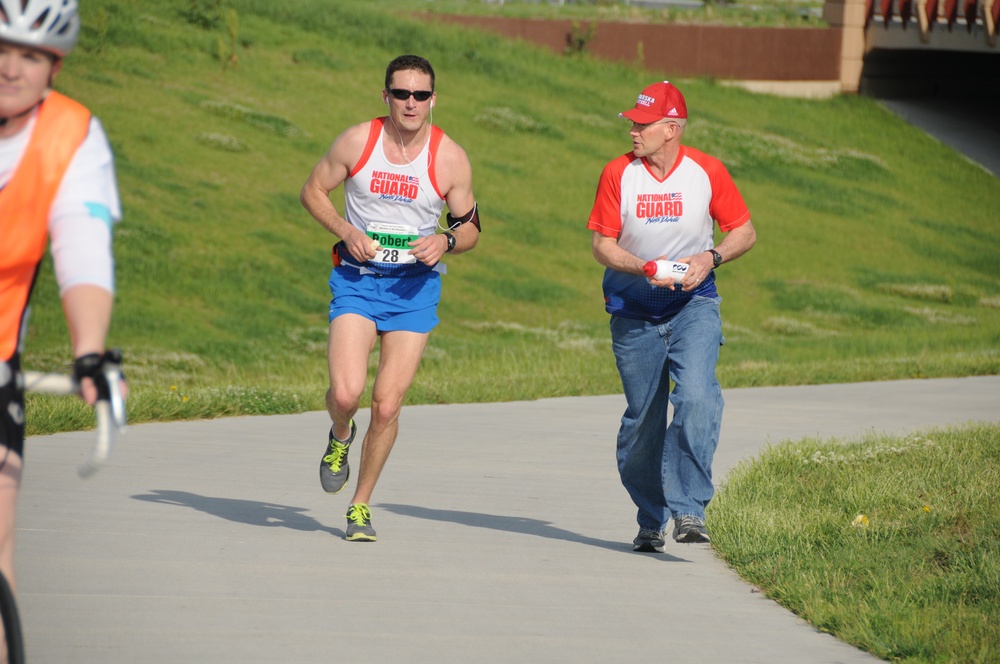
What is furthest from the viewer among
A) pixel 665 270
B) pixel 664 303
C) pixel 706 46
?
pixel 706 46

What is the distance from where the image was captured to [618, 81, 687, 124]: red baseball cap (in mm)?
7277

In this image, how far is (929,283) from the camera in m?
28.6

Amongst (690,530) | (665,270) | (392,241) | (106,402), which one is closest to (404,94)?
(392,241)

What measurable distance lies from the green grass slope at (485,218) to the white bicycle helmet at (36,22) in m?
7.14

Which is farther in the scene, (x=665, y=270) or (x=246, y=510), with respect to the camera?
(x=246, y=510)

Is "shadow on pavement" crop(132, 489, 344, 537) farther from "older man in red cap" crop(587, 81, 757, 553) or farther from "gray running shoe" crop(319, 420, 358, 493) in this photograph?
"older man in red cap" crop(587, 81, 757, 553)

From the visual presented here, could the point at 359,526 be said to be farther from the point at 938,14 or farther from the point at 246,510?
the point at 938,14

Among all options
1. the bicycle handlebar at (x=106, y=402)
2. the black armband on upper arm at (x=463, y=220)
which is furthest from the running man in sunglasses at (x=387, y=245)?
the bicycle handlebar at (x=106, y=402)

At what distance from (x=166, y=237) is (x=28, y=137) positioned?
20.0 meters

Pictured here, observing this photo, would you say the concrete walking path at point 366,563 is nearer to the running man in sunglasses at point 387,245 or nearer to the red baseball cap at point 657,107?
the running man in sunglasses at point 387,245

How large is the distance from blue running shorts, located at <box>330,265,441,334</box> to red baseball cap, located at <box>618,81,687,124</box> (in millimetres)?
1285

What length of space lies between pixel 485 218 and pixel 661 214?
20800 mm

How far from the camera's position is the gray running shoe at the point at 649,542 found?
295 inches

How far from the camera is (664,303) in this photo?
738 cm
